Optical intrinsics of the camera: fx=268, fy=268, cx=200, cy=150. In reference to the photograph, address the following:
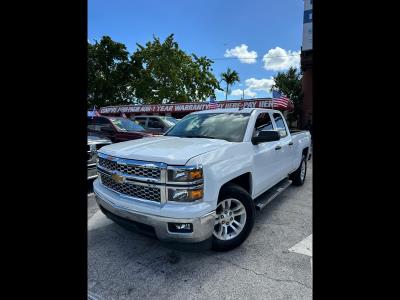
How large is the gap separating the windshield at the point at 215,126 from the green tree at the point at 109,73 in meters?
30.9

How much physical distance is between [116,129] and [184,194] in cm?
607

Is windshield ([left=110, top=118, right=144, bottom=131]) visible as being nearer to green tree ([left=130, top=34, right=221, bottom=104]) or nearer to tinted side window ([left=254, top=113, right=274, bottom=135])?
tinted side window ([left=254, top=113, right=274, bottom=135])

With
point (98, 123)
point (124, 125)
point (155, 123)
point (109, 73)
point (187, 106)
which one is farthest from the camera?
point (109, 73)

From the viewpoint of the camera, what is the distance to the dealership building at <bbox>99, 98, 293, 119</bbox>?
18562mm

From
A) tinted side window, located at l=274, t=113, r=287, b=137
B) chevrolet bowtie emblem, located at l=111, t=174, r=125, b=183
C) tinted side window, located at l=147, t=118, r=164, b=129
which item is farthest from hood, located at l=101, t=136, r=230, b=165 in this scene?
tinted side window, located at l=147, t=118, r=164, b=129

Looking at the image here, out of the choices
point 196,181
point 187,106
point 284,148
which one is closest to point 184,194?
point 196,181

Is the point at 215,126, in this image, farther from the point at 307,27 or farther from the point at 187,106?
the point at 187,106

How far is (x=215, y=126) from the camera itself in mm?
3988

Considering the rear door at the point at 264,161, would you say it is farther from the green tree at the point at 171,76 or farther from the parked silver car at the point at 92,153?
the green tree at the point at 171,76

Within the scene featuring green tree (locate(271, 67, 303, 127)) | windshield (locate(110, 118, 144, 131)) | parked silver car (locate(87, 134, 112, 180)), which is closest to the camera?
parked silver car (locate(87, 134, 112, 180))

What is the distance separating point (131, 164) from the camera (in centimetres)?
288

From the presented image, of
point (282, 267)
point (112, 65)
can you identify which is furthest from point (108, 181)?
point (112, 65)

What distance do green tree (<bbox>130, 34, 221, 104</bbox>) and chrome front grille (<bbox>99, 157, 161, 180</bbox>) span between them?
1019 inches
